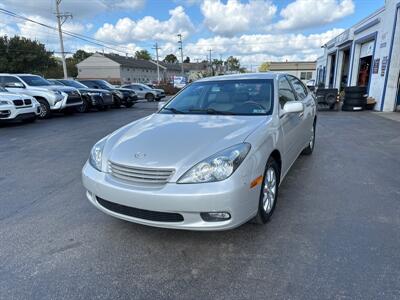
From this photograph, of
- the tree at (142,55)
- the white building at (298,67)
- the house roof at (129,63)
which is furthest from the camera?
the tree at (142,55)

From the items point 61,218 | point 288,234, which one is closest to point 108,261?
point 61,218

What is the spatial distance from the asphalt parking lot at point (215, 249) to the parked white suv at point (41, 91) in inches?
308

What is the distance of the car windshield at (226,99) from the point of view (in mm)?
3299

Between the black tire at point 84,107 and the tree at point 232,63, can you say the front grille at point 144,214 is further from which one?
the tree at point 232,63

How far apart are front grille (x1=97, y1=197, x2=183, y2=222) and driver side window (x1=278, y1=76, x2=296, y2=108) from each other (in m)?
1.91

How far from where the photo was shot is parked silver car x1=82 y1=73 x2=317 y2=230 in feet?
7.15

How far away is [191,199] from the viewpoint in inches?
84.0

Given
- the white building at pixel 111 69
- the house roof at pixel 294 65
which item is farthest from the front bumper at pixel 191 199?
the house roof at pixel 294 65

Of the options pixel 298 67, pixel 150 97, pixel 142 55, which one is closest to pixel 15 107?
pixel 150 97

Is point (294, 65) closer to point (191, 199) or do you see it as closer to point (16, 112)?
point (16, 112)

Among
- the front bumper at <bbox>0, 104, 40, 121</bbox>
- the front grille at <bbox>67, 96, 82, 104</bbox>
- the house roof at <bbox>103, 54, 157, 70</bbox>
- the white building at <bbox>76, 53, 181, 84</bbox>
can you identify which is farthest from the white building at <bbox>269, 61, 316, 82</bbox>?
the front bumper at <bbox>0, 104, 40, 121</bbox>

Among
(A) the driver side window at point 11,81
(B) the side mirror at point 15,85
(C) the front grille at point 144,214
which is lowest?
(C) the front grille at point 144,214

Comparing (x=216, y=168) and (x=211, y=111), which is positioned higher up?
(x=211, y=111)

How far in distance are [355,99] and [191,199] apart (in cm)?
1352
